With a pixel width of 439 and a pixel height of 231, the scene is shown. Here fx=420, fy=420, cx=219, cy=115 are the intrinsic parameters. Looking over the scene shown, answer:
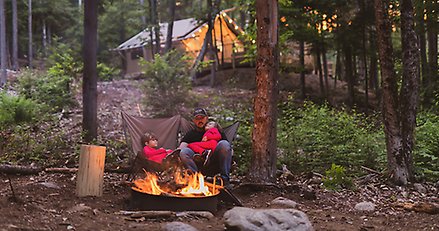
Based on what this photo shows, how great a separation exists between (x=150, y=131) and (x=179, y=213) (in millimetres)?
2114

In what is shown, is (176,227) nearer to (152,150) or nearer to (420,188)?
(152,150)

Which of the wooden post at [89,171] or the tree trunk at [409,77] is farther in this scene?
the tree trunk at [409,77]

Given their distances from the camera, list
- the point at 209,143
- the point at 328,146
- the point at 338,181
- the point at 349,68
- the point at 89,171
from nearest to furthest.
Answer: the point at 89,171 → the point at 209,143 → the point at 338,181 → the point at 328,146 → the point at 349,68

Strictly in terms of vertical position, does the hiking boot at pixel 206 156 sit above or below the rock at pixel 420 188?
above

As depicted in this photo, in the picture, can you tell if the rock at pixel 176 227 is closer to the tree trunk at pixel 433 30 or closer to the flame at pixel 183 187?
the flame at pixel 183 187

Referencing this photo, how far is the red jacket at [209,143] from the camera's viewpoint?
15.7 ft

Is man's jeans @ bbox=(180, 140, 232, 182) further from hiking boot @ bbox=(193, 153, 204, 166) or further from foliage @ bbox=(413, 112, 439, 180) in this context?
foliage @ bbox=(413, 112, 439, 180)

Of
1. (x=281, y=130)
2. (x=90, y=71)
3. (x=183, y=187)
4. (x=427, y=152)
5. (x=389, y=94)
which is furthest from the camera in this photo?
(x=90, y=71)

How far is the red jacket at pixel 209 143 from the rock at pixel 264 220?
1.59m

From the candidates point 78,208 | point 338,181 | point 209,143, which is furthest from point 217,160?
point 338,181

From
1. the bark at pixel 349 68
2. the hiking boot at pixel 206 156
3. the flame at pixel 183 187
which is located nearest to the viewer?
the flame at pixel 183 187

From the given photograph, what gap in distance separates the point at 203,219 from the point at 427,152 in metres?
4.19

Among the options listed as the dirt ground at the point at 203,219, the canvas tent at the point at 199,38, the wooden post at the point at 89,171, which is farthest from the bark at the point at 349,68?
the wooden post at the point at 89,171

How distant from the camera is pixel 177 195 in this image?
392 centimetres
